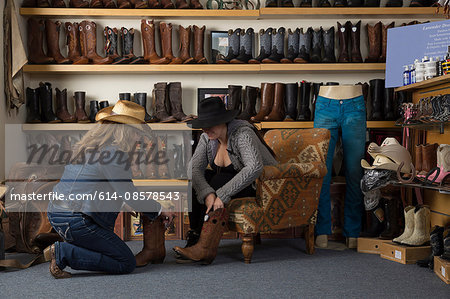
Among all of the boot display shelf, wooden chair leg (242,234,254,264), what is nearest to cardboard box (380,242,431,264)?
wooden chair leg (242,234,254,264)

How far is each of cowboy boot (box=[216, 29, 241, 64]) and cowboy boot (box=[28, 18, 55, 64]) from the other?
1633 mm

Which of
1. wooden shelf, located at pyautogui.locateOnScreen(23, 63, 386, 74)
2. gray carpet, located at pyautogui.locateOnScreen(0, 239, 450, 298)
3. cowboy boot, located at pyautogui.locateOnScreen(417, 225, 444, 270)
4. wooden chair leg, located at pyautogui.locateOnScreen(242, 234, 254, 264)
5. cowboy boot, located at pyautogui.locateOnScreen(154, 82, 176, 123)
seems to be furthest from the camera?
cowboy boot, located at pyautogui.locateOnScreen(154, 82, 176, 123)

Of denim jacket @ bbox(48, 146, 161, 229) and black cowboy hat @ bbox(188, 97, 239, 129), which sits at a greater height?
black cowboy hat @ bbox(188, 97, 239, 129)

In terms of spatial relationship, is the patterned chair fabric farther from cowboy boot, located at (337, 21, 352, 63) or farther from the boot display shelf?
the boot display shelf

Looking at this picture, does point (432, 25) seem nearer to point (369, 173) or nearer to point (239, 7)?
point (369, 173)

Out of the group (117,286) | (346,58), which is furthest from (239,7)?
(117,286)

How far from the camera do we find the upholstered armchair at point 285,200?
327 cm

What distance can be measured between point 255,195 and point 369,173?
86 cm

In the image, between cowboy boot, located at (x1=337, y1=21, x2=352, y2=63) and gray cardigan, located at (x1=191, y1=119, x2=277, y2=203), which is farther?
cowboy boot, located at (x1=337, y1=21, x2=352, y2=63)

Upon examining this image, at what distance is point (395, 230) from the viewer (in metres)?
3.63

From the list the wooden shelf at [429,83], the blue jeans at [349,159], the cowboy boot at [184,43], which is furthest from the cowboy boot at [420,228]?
the cowboy boot at [184,43]

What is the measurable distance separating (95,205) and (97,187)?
0.11 meters

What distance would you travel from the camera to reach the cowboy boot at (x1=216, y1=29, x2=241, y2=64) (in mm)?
4641

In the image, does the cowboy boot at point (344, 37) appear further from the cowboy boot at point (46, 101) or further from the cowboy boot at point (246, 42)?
the cowboy boot at point (46, 101)
